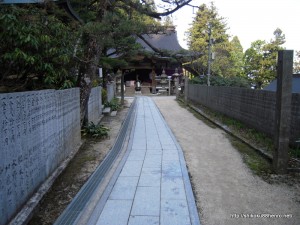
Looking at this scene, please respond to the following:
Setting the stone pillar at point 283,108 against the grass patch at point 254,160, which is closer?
the stone pillar at point 283,108

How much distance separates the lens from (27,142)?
12.8ft

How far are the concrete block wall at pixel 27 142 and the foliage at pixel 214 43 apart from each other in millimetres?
24693

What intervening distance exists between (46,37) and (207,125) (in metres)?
7.26

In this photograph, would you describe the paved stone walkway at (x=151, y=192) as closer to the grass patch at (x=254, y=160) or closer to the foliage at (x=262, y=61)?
the grass patch at (x=254, y=160)

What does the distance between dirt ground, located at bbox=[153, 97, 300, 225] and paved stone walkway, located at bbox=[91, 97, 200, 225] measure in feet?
0.68

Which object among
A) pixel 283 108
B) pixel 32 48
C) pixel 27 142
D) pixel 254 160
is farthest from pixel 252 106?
pixel 27 142

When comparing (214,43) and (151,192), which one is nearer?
(151,192)

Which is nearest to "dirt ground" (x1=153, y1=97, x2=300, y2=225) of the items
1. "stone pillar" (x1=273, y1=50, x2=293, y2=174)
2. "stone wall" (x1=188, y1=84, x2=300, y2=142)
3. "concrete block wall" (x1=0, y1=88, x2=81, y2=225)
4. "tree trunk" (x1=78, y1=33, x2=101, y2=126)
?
"stone pillar" (x1=273, y1=50, x2=293, y2=174)

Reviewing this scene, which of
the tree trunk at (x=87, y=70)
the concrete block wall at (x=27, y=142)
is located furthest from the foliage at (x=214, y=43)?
the concrete block wall at (x=27, y=142)

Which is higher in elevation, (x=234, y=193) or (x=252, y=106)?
(x=252, y=106)

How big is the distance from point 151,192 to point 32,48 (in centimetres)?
394

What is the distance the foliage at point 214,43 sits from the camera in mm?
30513

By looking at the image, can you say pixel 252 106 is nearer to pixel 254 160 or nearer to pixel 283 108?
pixel 254 160

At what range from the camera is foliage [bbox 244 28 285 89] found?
113 ft
